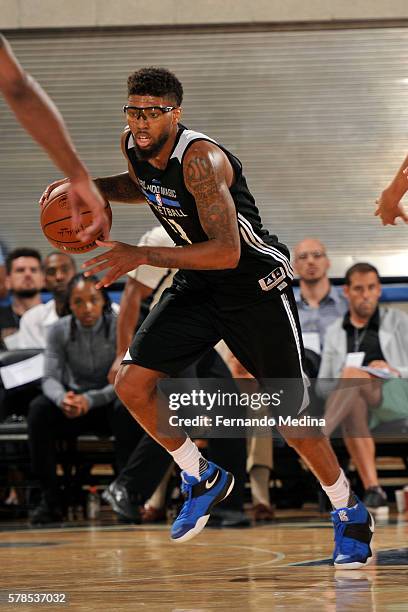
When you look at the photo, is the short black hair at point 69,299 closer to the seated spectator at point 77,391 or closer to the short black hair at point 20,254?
the seated spectator at point 77,391

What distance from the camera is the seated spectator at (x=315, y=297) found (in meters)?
5.77

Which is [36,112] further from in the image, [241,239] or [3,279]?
[3,279]

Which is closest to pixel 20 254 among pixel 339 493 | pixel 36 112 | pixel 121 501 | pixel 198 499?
pixel 121 501

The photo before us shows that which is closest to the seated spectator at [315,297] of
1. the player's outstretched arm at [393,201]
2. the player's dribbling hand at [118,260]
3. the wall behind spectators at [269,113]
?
the wall behind spectators at [269,113]

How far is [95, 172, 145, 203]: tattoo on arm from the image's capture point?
385 cm

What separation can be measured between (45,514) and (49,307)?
1.21 meters

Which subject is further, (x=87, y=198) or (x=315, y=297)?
(x=315, y=297)

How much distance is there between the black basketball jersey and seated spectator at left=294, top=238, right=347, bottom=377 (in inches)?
78.1

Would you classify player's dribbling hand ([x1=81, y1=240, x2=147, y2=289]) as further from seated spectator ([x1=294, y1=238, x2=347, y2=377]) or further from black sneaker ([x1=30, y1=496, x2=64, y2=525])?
black sneaker ([x1=30, y1=496, x2=64, y2=525])

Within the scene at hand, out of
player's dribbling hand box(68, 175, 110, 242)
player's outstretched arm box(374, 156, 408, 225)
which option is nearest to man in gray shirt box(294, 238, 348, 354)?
player's outstretched arm box(374, 156, 408, 225)

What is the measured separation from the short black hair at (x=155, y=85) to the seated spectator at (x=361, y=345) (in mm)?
2359

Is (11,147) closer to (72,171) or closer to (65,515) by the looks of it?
(65,515)

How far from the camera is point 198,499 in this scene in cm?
379

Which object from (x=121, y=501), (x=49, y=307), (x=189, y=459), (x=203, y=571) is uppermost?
(x=49, y=307)
